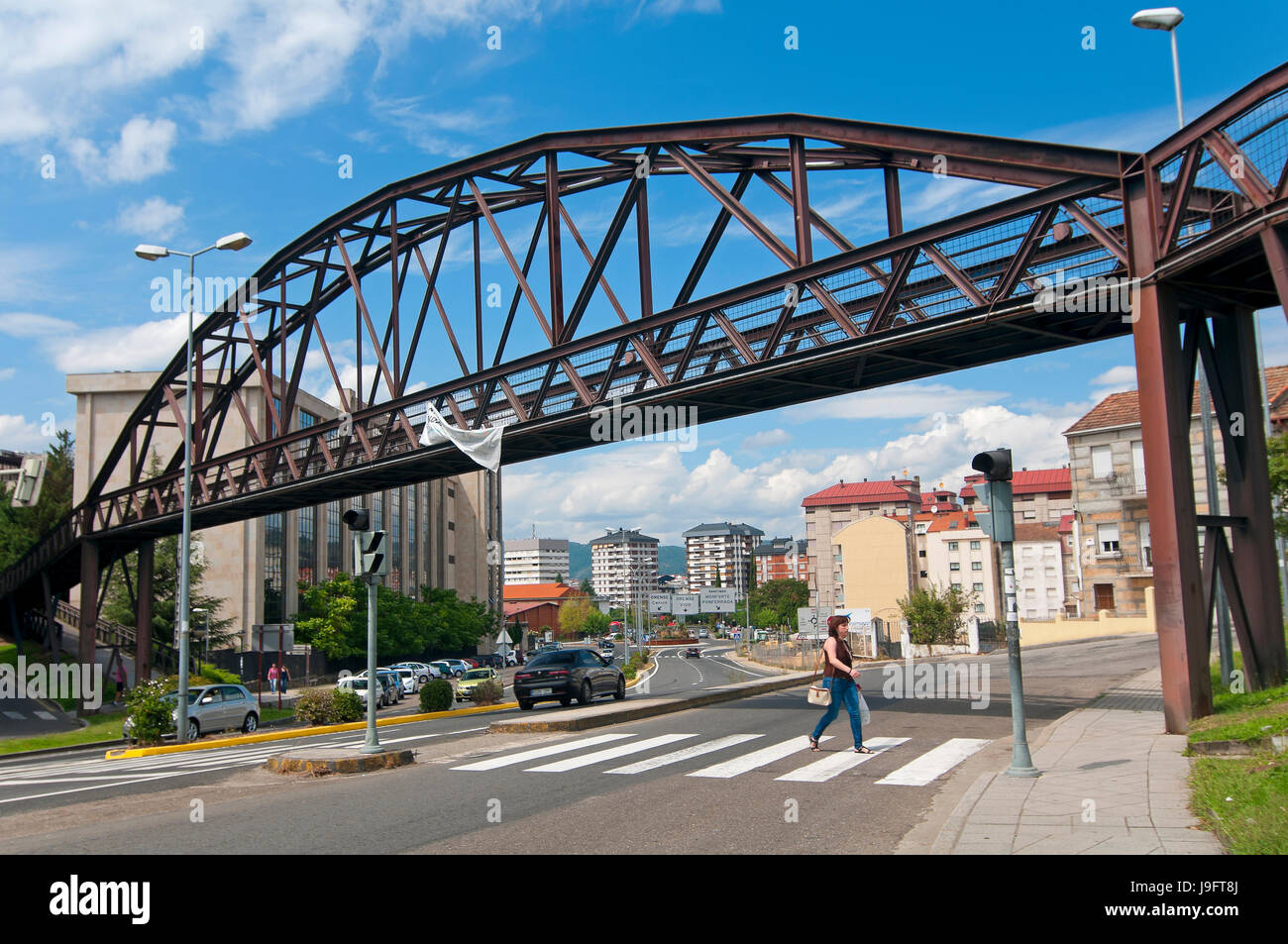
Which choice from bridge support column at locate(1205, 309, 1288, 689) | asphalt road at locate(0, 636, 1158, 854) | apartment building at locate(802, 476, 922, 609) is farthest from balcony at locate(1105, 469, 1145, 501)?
apartment building at locate(802, 476, 922, 609)

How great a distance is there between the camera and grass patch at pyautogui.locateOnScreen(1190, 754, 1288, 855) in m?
6.26

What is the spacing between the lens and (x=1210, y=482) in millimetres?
16703

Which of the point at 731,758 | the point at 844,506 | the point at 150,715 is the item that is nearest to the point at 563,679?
the point at 150,715

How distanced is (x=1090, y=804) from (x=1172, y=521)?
611 cm

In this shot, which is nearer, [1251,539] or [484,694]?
[1251,539]

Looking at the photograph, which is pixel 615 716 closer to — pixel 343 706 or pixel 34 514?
pixel 343 706

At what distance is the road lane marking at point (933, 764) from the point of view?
11008mm

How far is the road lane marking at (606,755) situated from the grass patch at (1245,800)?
7041 mm

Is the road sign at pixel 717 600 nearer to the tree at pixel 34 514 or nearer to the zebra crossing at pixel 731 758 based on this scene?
the tree at pixel 34 514

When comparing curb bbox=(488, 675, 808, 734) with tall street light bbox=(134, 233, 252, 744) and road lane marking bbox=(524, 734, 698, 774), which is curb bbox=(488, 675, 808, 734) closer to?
road lane marking bbox=(524, 734, 698, 774)

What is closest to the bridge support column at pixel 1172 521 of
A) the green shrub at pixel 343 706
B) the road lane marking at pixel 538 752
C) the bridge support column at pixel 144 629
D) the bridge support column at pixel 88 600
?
the road lane marking at pixel 538 752

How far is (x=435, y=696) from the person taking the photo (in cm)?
2767
